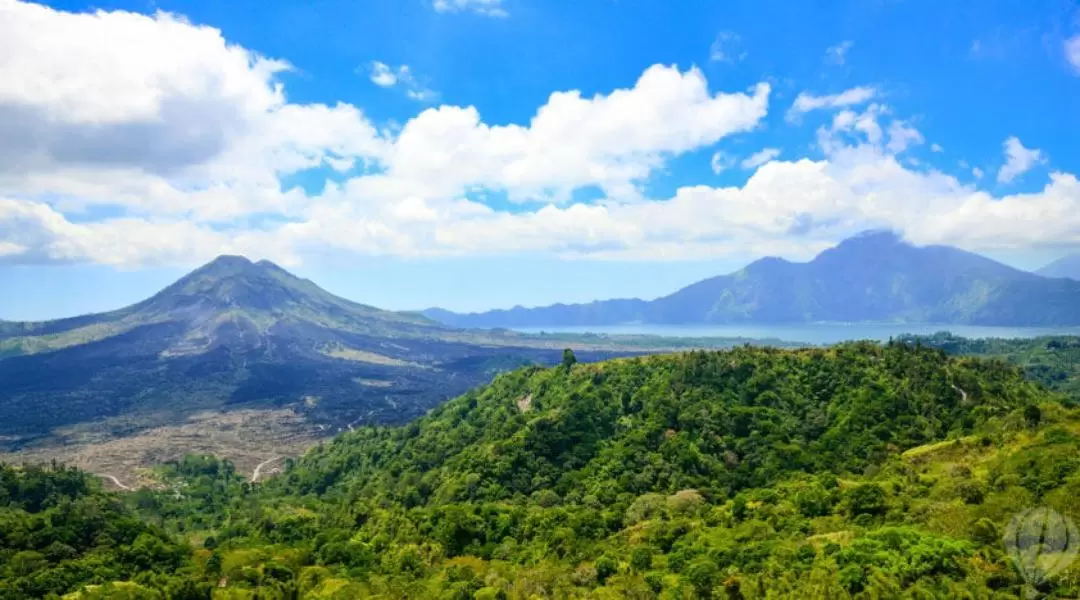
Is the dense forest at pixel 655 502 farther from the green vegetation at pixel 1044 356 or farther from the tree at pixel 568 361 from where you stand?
the green vegetation at pixel 1044 356

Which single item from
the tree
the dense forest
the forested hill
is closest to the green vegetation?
the forested hill

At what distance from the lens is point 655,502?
131ft

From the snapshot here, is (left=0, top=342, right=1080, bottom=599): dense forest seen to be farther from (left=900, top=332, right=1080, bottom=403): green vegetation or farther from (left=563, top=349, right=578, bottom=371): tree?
(left=900, top=332, right=1080, bottom=403): green vegetation

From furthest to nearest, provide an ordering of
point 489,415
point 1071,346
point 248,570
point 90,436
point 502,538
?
point 1071,346 < point 90,436 < point 489,415 < point 502,538 < point 248,570

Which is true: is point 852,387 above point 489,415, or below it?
above

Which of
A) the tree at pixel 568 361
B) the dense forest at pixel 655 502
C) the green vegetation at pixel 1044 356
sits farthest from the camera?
the green vegetation at pixel 1044 356

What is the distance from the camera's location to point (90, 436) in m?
126

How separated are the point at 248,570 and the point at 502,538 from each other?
1338cm

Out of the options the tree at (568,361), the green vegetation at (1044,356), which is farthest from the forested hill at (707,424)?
the green vegetation at (1044,356)

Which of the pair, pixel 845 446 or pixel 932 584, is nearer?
pixel 932 584

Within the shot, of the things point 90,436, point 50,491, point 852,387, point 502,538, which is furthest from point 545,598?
point 90,436

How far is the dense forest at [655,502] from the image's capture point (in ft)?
81.0

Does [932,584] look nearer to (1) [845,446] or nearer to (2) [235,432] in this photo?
(1) [845,446]

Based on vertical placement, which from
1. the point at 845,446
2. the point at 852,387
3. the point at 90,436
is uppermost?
the point at 852,387
